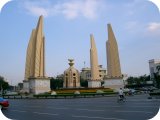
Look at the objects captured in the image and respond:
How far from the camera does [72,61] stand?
48875mm

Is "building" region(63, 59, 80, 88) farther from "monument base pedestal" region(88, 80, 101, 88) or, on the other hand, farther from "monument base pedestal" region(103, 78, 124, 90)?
"monument base pedestal" region(103, 78, 124, 90)

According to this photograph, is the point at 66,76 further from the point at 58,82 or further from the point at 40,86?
the point at 58,82

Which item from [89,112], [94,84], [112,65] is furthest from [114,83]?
[89,112]

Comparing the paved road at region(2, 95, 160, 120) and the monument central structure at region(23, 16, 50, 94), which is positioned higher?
the monument central structure at region(23, 16, 50, 94)

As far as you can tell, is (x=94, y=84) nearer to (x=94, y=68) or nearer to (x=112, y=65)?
(x=94, y=68)

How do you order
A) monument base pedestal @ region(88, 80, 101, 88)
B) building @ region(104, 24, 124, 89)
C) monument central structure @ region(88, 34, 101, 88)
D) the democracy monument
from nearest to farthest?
the democracy monument → building @ region(104, 24, 124, 89) → monument base pedestal @ region(88, 80, 101, 88) → monument central structure @ region(88, 34, 101, 88)

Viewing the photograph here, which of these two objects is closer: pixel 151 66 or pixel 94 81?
pixel 94 81

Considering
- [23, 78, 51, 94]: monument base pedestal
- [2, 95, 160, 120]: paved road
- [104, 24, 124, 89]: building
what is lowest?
[2, 95, 160, 120]: paved road

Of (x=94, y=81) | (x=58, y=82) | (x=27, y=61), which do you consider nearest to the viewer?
(x=94, y=81)

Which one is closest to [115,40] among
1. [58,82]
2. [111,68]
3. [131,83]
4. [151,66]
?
[111,68]

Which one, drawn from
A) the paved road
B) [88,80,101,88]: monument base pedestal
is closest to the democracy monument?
[88,80,101,88]: monument base pedestal

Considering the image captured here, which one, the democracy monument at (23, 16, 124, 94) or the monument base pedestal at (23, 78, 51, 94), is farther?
the democracy monument at (23, 16, 124, 94)

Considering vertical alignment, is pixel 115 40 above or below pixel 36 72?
above

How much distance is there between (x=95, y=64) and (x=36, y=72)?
46.2ft
